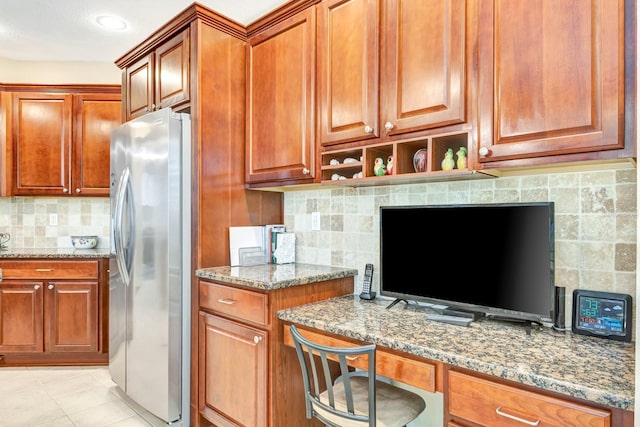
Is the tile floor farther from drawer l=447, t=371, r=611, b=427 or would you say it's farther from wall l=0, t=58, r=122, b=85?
wall l=0, t=58, r=122, b=85

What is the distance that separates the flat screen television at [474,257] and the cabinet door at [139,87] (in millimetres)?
1833

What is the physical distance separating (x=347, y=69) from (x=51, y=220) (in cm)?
348

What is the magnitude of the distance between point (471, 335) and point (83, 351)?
3214mm

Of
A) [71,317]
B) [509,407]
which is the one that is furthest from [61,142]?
[509,407]

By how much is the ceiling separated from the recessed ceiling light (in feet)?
Answer: 0.15

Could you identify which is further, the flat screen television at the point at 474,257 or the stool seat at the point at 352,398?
the flat screen television at the point at 474,257

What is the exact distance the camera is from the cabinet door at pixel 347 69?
1825mm

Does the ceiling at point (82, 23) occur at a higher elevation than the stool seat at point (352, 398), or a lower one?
higher

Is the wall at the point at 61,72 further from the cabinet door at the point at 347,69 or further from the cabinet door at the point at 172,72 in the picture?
the cabinet door at the point at 347,69

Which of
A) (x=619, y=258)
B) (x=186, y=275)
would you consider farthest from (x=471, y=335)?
(x=186, y=275)

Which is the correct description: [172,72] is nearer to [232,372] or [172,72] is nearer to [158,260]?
[158,260]

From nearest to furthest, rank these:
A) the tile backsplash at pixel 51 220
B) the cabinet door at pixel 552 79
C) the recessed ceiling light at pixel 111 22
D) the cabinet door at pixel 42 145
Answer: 1. the cabinet door at pixel 552 79
2. the recessed ceiling light at pixel 111 22
3. the cabinet door at pixel 42 145
4. the tile backsplash at pixel 51 220

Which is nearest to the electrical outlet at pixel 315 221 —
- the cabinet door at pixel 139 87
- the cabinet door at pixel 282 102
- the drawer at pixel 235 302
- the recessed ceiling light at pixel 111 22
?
the cabinet door at pixel 282 102

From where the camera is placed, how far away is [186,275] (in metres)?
2.29
